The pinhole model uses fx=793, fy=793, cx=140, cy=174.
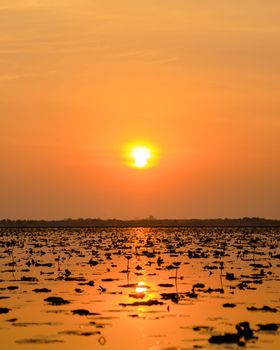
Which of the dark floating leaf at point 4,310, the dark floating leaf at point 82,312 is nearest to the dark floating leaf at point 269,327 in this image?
the dark floating leaf at point 82,312

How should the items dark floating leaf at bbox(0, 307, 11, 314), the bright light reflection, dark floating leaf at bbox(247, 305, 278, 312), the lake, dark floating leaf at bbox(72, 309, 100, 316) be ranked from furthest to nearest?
1. the bright light reflection
2. dark floating leaf at bbox(247, 305, 278, 312)
3. dark floating leaf at bbox(0, 307, 11, 314)
4. dark floating leaf at bbox(72, 309, 100, 316)
5. the lake

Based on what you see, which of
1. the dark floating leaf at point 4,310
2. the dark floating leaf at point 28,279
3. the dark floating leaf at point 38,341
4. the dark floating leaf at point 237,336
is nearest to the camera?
the dark floating leaf at point 237,336

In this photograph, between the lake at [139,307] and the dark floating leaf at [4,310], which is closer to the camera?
the lake at [139,307]

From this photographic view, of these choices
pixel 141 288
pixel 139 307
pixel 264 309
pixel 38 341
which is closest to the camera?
pixel 38 341

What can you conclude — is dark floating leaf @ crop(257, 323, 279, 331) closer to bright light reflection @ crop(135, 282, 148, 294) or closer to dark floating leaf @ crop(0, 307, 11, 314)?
dark floating leaf @ crop(0, 307, 11, 314)

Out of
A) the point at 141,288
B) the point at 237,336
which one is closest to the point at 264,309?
the point at 237,336

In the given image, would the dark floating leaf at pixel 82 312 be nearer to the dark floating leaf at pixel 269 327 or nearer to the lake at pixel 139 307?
the lake at pixel 139 307

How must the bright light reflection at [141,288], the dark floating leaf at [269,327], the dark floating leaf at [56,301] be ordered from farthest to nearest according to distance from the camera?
the bright light reflection at [141,288]
the dark floating leaf at [56,301]
the dark floating leaf at [269,327]

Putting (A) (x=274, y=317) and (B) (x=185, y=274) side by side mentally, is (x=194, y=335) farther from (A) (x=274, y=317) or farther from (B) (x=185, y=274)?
(B) (x=185, y=274)

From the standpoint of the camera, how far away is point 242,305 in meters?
28.5

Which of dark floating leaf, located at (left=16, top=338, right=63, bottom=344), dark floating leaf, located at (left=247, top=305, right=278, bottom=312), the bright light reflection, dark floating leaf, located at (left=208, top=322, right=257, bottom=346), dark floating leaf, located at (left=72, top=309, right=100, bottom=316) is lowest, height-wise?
dark floating leaf, located at (left=16, top=338, right=63, bottom=344)

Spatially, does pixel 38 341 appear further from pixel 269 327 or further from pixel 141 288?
pixel 141 288

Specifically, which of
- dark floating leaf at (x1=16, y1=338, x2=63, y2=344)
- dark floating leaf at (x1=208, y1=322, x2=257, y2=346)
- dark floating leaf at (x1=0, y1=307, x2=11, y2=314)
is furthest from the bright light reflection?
dark floating leaf at (x1=16, y1=338, x2=63, y2=344)

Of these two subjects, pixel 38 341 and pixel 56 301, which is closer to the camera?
pixel 38 341
